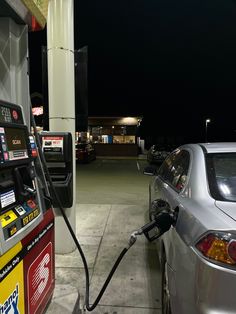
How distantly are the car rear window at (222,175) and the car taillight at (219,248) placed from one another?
0.55 m

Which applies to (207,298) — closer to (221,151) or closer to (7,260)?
(7,260)

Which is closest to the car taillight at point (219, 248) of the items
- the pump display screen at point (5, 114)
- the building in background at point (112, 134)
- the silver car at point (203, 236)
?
the silver car at point (203, 236)

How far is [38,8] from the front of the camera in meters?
2.46

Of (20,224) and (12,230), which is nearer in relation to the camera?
(12,230)

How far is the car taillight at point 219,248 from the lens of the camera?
6.26ft

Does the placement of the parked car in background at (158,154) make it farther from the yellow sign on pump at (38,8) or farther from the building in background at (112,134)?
the yellow sign on pump at (38,8)

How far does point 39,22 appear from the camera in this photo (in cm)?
262

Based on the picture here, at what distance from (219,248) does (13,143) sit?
1385 mm

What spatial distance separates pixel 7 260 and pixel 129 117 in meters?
29.8

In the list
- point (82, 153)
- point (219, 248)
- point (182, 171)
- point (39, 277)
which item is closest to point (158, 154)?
point (82, 153)

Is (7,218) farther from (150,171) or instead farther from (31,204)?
(150,171)

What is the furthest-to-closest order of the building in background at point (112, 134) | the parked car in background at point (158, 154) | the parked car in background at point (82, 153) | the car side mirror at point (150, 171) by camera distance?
the building in background at point (112, 134), the parked car in background at point (82, 153), the parked car in background at point (158, 154), the car side mirror at point (150, 171)

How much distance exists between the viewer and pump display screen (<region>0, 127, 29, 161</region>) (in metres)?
2.02

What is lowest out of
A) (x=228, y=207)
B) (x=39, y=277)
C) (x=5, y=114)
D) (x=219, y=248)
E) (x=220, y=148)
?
(x=39, y=277)
